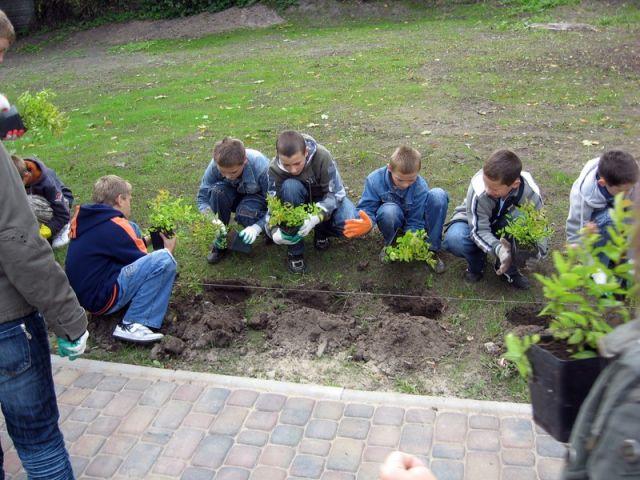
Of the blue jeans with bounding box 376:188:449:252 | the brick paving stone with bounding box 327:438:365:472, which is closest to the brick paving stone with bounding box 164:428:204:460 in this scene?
the brick paving stone with bounding box 327:438:365:472

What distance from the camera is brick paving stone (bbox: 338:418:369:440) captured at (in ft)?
11.1

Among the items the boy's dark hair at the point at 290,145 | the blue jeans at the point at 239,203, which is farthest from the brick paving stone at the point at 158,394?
the boy's dark hair at the point at 290,145

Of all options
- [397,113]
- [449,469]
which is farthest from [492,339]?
[397,113]

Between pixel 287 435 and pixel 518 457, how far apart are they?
1.19m

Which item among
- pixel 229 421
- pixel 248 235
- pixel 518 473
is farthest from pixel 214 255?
pixel 518 473

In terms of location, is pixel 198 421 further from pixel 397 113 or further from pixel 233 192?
pixel 397 113

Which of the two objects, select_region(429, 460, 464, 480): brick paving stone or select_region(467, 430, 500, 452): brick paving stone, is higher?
select_region(429, 460, 464, 480): brick paving stone

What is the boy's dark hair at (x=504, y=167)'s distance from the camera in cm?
438

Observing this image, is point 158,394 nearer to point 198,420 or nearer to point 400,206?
point 198,420

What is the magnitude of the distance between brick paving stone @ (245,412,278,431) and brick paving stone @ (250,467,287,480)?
0.29 m

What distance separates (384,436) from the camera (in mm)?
3354

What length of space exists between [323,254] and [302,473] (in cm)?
250

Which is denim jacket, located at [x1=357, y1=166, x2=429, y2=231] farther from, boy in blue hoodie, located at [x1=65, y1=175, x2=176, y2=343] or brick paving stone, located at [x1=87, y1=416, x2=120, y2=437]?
brick paving stone, located at [x1=87, y1=416, x2=120, y2=437]

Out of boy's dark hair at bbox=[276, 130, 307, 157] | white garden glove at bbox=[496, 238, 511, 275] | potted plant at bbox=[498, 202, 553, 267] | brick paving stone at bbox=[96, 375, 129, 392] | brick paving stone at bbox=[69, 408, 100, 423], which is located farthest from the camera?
boy's dark hair at bbox=[276, 130, 307, 157]
